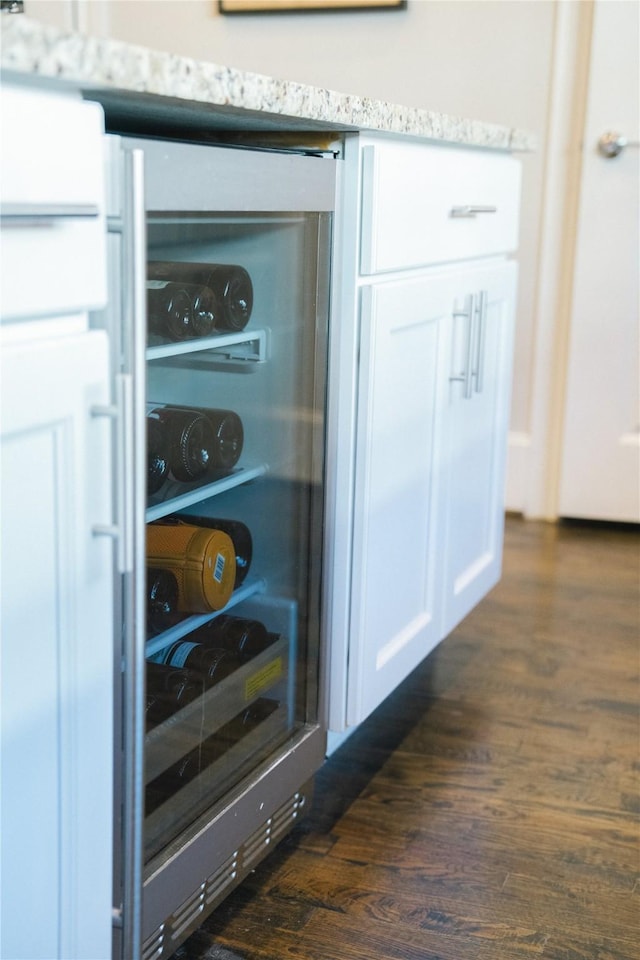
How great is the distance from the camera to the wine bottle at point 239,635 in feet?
4.18

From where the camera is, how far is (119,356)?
903 millimetres

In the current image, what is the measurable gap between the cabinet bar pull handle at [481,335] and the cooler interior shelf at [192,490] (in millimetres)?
622

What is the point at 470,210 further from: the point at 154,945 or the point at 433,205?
the point at 154,945

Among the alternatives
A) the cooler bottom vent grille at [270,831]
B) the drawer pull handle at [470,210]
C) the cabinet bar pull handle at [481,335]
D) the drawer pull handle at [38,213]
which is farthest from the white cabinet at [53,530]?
the cabinet bar pull handle at [481,335]

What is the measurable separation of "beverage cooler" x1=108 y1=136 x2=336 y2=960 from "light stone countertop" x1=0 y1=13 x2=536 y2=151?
0.05 m

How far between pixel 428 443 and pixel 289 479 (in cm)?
37

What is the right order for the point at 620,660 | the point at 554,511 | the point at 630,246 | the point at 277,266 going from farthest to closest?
1. the point at 554,511
2. the point at 630,246
3. the point at 620,660
4. the point at 277,266

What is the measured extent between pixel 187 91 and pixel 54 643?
48cm

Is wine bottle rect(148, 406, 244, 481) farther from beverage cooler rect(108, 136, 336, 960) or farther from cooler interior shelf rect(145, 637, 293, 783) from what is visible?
cooler interior shelf rect(145, 637, 293, 783)

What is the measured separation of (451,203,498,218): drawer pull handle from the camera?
167 cm

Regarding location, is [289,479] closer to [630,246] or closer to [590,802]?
[590,802]

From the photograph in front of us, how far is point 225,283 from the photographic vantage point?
3.90ft

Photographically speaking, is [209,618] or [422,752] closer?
[209,618]

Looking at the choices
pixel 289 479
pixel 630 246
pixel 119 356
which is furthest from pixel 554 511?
pixel 119 356
